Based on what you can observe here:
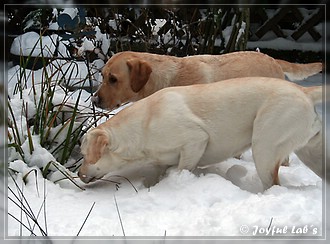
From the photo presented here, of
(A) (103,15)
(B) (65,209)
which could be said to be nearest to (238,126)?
(B) (65,209)

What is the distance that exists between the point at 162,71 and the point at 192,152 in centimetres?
101

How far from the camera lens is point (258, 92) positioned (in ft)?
9.92

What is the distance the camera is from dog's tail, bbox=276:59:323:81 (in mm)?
4043

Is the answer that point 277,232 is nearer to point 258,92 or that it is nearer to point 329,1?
point 258,92

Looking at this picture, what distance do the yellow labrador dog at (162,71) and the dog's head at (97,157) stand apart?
2.54ft

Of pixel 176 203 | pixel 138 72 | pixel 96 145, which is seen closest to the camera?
pixel 176 203

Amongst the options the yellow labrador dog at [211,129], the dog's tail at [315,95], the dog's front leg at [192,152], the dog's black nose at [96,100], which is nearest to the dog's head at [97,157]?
the yellow labrador dog at [211,129]

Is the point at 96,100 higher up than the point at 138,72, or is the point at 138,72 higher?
the point at 138,72

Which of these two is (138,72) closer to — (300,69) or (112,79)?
(112,79)

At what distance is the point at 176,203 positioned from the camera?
2801mm

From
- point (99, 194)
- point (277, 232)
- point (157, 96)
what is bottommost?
point (99, 194)

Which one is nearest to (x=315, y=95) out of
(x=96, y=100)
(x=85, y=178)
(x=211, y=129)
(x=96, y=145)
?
(x=211, y=129)

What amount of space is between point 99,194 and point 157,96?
2.22ft

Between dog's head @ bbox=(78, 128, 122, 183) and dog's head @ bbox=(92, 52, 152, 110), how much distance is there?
764 millimetres
